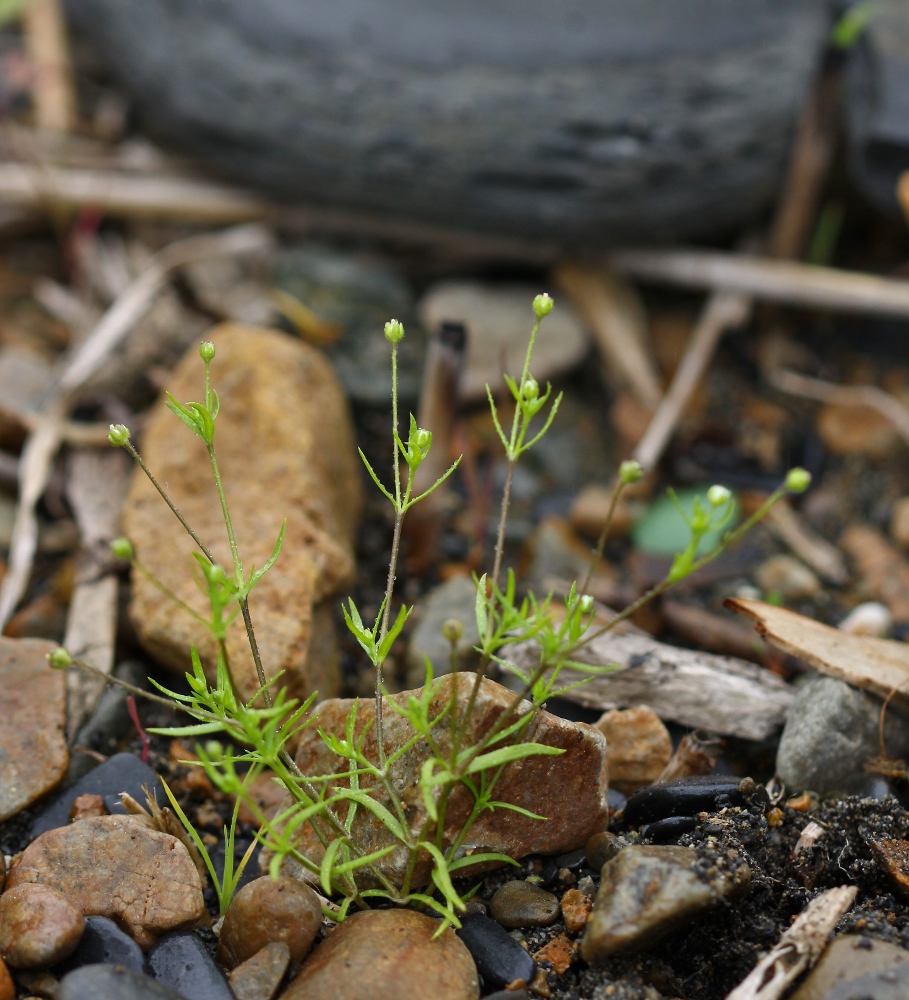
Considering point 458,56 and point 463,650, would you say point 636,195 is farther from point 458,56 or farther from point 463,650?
point 463,650

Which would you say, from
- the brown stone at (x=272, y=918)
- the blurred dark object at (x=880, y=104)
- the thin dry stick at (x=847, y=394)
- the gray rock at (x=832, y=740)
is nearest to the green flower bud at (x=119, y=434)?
the brown stone at (x=272, y=918)

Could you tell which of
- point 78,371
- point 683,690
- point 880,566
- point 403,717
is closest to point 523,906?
point 403,717

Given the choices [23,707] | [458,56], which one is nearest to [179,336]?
[458,56]

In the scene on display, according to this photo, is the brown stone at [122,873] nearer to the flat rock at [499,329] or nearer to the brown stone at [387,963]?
the brown stone at [387,963]

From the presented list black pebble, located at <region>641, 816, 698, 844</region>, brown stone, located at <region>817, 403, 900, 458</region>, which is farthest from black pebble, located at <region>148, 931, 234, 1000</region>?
brown stone, located at <region>817, 403, 900, 458</region>

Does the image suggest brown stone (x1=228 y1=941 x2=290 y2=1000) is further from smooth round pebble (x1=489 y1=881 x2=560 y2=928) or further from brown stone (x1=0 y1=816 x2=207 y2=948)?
smooth round pebble (x1=489 y1=881 x2=560 y2=928)

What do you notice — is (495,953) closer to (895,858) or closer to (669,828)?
(669,828)
